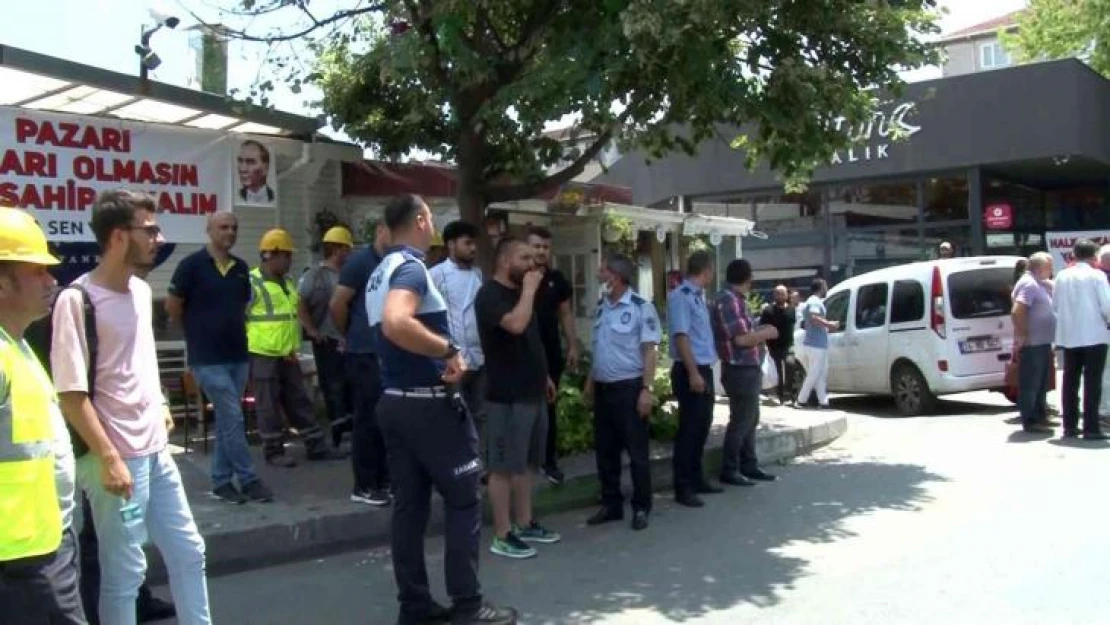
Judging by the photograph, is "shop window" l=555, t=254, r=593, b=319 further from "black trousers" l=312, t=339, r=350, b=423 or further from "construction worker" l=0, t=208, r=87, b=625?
"construction worker" l=0, t=208, r=87, b=625

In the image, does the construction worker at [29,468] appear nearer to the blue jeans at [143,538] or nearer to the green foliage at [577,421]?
the blue jeans at [143,538]

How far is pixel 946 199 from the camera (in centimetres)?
2088

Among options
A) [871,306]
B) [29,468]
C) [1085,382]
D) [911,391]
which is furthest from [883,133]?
[29,468]

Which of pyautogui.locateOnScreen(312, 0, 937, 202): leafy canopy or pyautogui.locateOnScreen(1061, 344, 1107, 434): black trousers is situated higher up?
pyautogui.locateOnScreen(312, 0, 937, 202): leafy canopy

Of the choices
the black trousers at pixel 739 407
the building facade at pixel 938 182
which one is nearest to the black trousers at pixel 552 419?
the black trousers at pixel 739 407

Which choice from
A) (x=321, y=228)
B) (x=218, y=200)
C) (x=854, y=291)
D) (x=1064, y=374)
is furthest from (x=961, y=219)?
(x=218, y=200)

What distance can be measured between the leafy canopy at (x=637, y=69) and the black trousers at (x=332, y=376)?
1.75 meters

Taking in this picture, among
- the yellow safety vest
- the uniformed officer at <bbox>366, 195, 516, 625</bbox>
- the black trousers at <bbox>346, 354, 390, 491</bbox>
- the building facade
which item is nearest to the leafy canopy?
the black trousers at <bbox>346, 354, 390, 491</bbox>

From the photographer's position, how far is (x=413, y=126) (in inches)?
396

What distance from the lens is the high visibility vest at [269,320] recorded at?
7.75m

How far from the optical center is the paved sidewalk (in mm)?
6223

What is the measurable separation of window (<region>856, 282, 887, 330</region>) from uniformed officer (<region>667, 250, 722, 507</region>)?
571 centimetres

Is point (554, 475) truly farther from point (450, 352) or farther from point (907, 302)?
point (907, 302)

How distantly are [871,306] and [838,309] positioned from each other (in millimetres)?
763
